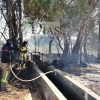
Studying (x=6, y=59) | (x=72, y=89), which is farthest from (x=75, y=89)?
(x=6, y=59)

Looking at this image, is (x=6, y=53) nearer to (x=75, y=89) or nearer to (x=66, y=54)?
(x=75, y=89)

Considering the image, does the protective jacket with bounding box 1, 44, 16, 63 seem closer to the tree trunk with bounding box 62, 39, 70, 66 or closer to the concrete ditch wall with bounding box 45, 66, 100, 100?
the concrete ditch wall with bounding box 45, 66, 100, 100

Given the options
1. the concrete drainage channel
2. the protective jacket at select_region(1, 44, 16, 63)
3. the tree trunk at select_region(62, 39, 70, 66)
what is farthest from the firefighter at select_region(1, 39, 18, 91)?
the tree trunk at select_region(62, 39, 70, 66)

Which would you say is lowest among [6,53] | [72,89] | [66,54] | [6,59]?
[72,89]

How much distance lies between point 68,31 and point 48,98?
8109 mm

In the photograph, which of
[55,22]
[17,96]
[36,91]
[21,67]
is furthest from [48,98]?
[55,22]

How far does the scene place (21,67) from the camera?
12320mm

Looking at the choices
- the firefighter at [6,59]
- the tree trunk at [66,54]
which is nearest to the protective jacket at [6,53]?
the firefighter at [6,59]

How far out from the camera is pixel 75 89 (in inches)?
303

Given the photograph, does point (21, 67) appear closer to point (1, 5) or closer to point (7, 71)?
point (7, 71)

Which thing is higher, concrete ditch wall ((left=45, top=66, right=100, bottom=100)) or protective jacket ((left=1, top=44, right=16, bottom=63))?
protective jacket ((left=1, top=44, right=16, bottom=63))

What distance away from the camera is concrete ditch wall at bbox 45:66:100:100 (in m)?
6.42

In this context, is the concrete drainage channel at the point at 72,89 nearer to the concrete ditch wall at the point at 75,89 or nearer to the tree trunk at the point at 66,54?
the concrete ditch wall at the point at 75,89

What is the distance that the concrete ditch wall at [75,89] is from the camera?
642 centimetres
